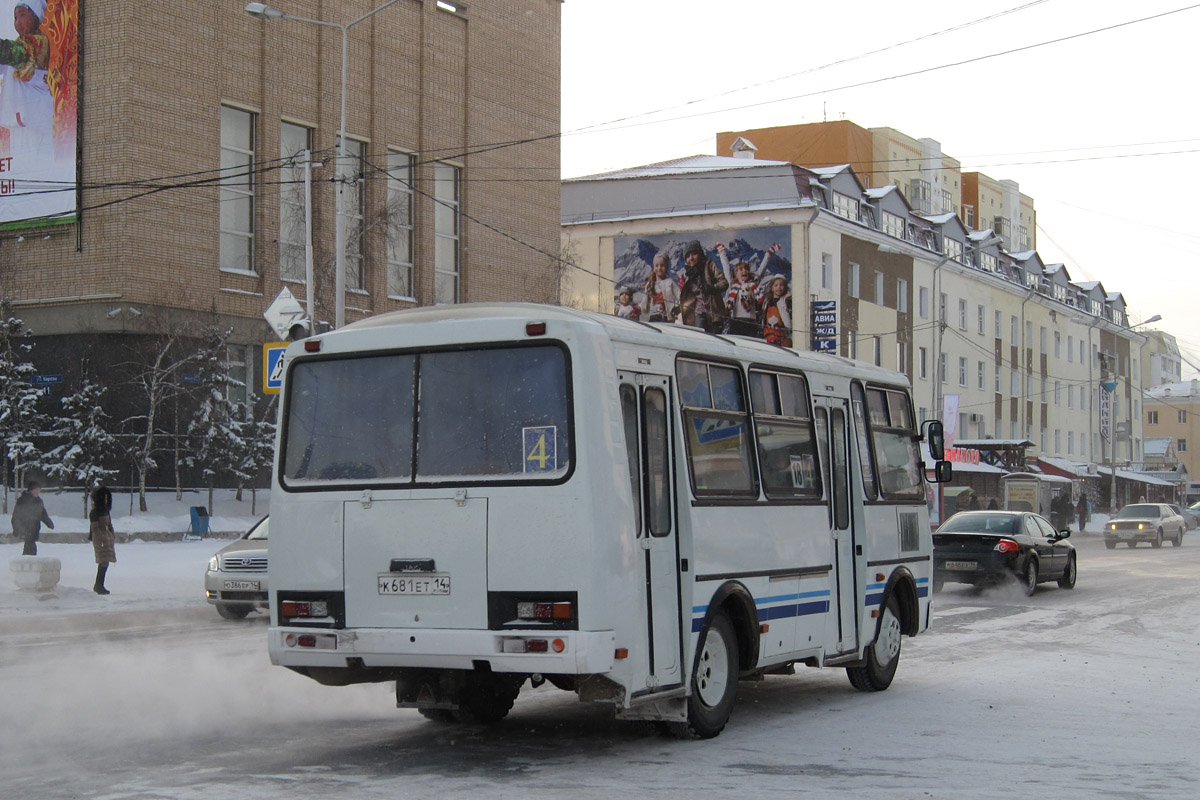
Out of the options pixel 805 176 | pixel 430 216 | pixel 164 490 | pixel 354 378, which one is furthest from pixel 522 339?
pixel 805 176

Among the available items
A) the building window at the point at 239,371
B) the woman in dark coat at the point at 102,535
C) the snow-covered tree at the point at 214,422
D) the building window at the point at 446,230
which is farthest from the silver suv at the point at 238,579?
the building window at the point at 446,230

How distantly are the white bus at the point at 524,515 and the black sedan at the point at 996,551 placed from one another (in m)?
13.7

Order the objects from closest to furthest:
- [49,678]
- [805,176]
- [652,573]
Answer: [652,573] < [49,678] < [805,176]

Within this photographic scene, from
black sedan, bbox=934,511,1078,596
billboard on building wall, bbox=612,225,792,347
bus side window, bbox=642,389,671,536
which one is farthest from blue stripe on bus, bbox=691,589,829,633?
billboard on building wall, bbox=612,225,792,347

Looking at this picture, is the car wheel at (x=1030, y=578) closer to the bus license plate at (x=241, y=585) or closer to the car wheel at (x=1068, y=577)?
the car wheel at (x=1068, y=577)

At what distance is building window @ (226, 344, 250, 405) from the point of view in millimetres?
40312

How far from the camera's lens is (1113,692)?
40.2ft

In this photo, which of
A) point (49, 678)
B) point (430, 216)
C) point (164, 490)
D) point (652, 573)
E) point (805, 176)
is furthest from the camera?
point (805, 176)

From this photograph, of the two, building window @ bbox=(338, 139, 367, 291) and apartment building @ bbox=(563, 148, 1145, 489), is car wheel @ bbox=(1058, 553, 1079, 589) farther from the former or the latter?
apartment building @ bbox=(563, 148, 1145, 489)

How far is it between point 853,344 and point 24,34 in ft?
108

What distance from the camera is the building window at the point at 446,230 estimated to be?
4759 centimetres

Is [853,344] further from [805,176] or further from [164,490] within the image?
[164,490]

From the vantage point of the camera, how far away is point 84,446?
35.3 metres

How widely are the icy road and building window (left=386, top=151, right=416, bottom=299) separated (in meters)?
31.3
